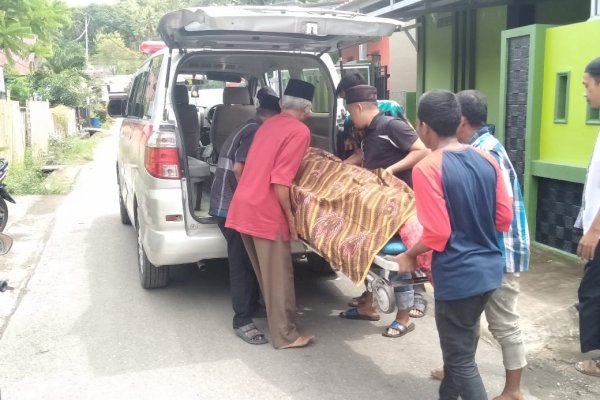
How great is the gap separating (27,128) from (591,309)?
1365 cm

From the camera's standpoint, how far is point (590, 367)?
12.2 ft

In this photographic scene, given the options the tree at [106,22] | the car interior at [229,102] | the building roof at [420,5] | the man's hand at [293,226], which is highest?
the tree at [106,22]

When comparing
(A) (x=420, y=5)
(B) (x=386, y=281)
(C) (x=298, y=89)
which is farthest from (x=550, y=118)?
(A) (x=420, y=5)

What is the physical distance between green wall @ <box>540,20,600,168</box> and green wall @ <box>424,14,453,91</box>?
521 cm

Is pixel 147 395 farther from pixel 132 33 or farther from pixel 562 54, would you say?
pixel 132 33

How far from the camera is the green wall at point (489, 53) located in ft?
31.8

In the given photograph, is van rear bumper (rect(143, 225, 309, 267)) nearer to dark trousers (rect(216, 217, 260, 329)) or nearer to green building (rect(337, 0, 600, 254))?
dark trousers (rect(216, 217, 260, 329))

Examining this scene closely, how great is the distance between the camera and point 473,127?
3230 millimetres

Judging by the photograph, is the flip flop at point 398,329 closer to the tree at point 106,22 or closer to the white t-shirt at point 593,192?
the white t-shirt at point 593,192

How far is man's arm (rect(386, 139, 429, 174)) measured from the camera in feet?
13.4

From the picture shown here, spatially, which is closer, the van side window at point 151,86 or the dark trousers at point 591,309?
the dark trousers at point 591,309

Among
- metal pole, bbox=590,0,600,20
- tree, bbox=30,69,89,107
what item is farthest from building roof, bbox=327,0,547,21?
tree, bbox=30,69,89,107

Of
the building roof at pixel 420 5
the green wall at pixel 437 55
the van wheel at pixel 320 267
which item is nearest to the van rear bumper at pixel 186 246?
the van wheel at pixel 320 267

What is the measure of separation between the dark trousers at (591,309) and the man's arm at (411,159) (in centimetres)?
120
